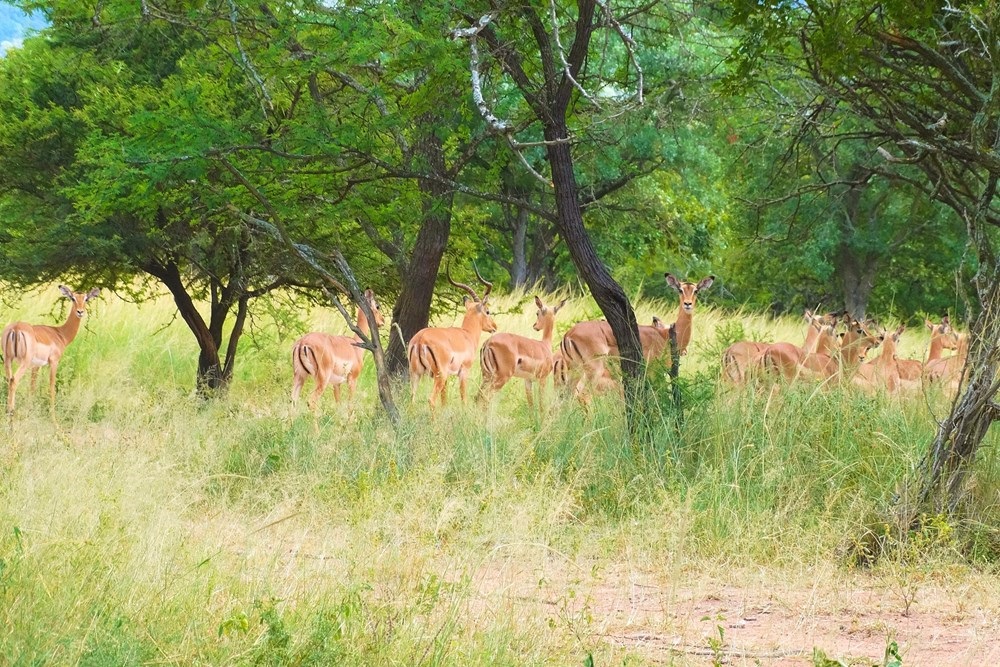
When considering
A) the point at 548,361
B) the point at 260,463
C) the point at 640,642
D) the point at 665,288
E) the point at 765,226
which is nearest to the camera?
the point at 640,642

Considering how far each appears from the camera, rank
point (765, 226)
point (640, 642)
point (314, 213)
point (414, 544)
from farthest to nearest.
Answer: point (765, 226) < point (314, 213) < point (414, 544) < point (640, 642)

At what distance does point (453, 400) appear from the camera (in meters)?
12.6

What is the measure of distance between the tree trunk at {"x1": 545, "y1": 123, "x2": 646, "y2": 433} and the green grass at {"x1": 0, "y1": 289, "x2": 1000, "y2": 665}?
1.33ft

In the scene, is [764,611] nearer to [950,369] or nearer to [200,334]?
[950,369]

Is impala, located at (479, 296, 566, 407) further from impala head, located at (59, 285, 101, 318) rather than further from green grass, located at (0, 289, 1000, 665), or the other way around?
impala head, located at (59, 285, 101, 318)

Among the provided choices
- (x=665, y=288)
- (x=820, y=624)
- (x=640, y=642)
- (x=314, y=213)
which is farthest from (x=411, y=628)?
(x=665, y=288)

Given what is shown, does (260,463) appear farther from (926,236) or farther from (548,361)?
(926,236)

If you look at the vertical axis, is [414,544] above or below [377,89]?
below

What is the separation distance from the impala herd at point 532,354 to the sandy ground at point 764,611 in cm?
457

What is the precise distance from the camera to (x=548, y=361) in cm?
1318

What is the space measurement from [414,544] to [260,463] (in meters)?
2.84

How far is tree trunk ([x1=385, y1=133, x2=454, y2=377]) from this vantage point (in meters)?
11.9

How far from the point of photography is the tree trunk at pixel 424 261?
39.0ft

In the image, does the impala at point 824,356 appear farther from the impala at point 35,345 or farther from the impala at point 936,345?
the impala at point 35,345
